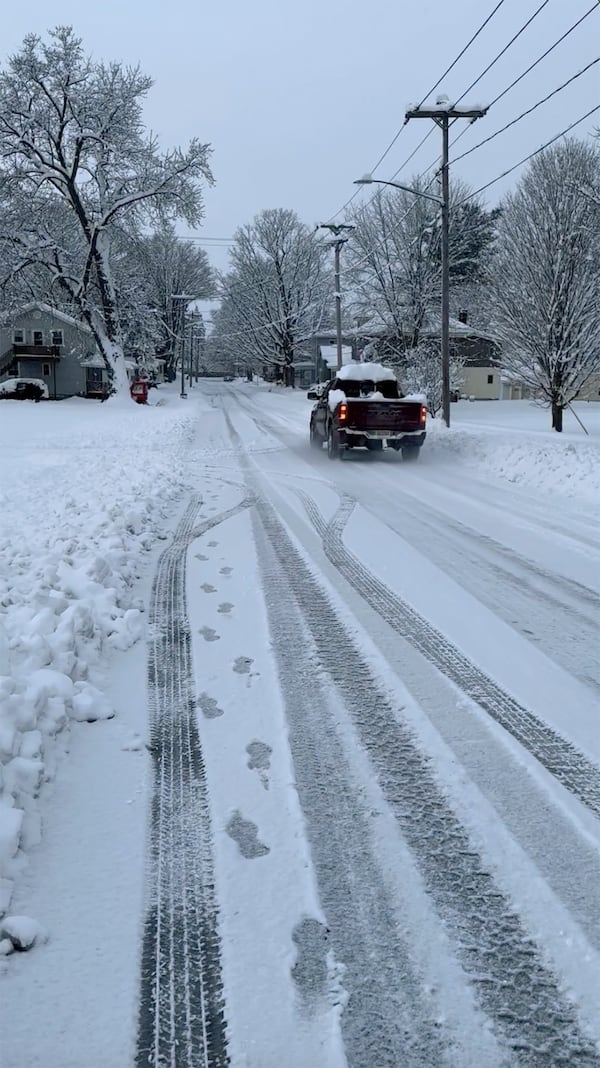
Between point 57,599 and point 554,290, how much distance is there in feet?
63.8

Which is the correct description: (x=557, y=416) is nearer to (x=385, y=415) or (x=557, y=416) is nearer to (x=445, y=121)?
(x=445, y=121)

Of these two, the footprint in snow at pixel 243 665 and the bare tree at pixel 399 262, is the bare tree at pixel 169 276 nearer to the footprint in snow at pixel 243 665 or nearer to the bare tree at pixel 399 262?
the bare tree at pixel 399 262

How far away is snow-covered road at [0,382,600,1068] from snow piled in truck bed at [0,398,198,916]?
25 cm

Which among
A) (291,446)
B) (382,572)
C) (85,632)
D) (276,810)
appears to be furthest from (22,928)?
(291,446)

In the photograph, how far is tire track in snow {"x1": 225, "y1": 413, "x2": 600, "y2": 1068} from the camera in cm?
206

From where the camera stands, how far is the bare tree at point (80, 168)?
33.2 m

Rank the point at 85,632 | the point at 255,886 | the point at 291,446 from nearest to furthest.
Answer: the point at 255,886 < the point at 85,632 < the point at 291,446

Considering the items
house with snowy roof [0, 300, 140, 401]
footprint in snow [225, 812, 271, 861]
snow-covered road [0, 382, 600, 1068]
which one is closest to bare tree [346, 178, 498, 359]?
house with snowy roof [0, 300, 140, 401]

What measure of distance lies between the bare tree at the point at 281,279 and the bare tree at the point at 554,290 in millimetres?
42191

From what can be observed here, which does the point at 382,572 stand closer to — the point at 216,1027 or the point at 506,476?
the point at 216,1027

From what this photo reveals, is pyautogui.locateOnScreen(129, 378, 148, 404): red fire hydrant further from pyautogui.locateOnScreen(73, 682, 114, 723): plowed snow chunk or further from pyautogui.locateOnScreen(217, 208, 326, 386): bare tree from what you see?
pyautogui.locateOnScreen(73, 682, 114, 723): plowed snow chunk

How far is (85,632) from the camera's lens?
15.7 ft

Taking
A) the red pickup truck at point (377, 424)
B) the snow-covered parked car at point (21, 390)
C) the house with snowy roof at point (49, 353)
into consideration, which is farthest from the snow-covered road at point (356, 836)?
the house with snowy roof at point (49, 353)

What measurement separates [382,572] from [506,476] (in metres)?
7.24
